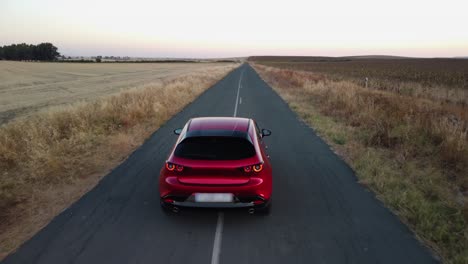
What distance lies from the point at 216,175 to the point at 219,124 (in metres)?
1.21

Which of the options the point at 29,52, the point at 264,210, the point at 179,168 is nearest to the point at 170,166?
the point at 179,168

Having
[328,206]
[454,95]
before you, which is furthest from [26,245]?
[454,95]

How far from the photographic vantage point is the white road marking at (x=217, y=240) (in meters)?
4.07

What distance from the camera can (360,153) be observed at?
8.44m

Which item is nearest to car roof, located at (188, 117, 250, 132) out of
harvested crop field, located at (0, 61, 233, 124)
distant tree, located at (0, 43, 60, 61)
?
harvested crop field, located at (0, 61, 233, 124)

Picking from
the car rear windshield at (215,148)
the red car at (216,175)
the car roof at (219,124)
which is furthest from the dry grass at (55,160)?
the car roof at (219,124)

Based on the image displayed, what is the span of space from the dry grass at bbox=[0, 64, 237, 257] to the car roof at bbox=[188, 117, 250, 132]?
243 cm

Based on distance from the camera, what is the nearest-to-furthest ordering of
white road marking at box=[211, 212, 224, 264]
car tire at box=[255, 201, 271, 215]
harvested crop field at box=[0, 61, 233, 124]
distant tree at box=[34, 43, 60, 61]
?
white road marking at box=[211, 212, 224, 264] < car tire at box=[255, 201, 271, 215] < harvested crop field at box=[0, 61, 233, 124] < distant tree at box=[34, 43, 60, 61]

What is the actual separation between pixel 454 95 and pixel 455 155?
35.8 feet

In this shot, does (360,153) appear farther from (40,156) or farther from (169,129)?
(40,156)

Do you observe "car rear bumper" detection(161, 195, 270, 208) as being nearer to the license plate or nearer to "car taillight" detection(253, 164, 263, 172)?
the license plate

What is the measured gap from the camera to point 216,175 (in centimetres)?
459

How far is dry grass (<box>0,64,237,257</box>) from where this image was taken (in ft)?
17.5

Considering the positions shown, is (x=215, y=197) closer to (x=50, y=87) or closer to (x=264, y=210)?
(x=264, y=210)
